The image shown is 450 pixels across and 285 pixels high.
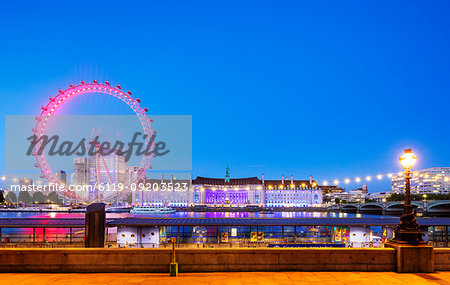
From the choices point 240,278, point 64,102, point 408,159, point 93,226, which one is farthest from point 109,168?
point 408,159

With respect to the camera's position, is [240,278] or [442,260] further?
[442,260]

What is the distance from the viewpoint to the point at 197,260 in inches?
614

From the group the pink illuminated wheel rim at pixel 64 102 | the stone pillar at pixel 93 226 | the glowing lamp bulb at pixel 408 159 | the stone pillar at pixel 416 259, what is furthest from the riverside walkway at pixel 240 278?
the pink illuminated wheel rim at pixel 64 102

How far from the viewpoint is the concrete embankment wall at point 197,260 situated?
1540 centimetres

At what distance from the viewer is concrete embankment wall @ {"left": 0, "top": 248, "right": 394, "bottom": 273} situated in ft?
50.5

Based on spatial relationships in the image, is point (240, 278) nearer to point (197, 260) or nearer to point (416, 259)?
point (197, 260)

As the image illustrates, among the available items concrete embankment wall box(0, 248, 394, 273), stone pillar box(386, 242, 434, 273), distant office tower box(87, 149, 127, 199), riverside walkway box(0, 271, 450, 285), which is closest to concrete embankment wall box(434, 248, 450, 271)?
riverside walkway box(0, 271, 450, 285)

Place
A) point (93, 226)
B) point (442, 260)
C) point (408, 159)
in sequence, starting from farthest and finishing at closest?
point (93, 226) → point (408, 159) → point (442, 260)

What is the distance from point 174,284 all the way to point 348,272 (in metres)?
7.08

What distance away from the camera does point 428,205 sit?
5404 inches

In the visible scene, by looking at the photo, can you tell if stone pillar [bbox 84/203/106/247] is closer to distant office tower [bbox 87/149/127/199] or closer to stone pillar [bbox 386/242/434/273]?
stone pillar [bbox 386/242/434/273]

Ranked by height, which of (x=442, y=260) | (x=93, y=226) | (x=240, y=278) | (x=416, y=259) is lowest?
(x=240, y=278)

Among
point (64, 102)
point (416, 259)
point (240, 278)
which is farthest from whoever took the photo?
point (64, 102)

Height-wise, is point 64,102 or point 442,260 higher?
point 64,102
